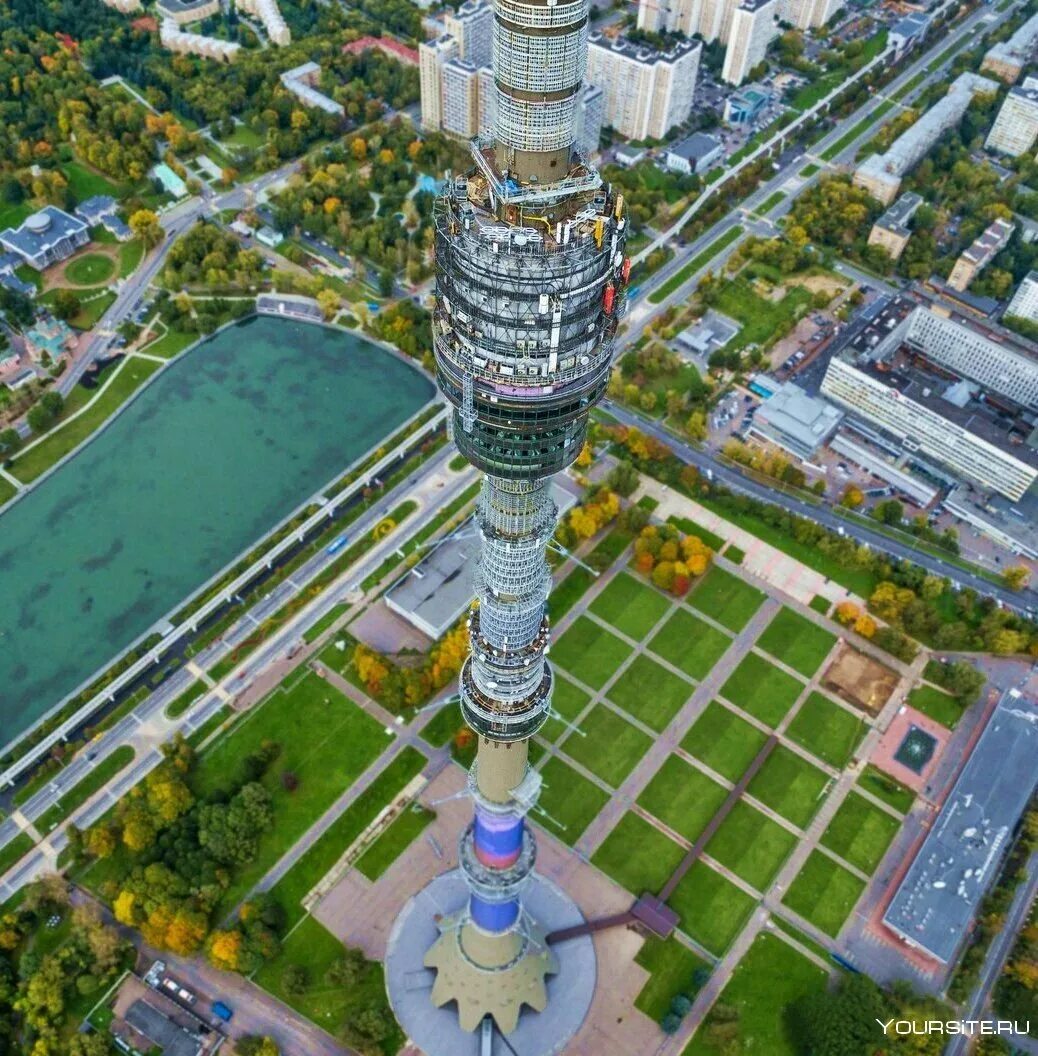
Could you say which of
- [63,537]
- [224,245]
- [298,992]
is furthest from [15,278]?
[298,992]

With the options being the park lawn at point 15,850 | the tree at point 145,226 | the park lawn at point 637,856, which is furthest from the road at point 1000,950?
the tree at point 145,226

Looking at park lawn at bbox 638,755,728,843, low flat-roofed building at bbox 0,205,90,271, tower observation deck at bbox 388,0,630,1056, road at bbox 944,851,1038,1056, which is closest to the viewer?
tower observation deck at bbox 388,0,630,1056

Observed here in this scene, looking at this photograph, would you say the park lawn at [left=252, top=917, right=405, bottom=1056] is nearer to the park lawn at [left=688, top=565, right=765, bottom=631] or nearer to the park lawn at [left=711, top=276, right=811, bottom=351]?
the park lawn at [left=688, top=565, right=765, bottom=631]

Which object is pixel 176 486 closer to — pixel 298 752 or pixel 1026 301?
pixel 298 752

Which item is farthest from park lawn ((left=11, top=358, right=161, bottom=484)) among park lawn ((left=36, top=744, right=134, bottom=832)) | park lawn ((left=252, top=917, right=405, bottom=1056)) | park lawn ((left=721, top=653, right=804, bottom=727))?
park lawn ((left=721, top=653, right=804, bottom=727))

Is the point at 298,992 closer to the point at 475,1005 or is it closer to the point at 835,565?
the point at 475,1005

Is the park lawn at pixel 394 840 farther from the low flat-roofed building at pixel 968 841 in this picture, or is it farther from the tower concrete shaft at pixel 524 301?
Answer: the low flat-roofed building at pixel 968 841
